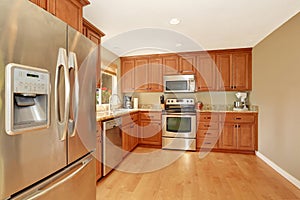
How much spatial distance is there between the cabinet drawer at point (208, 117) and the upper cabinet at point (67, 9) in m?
3.02

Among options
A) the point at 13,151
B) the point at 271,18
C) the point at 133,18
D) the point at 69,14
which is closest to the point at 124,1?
the point at 133,18

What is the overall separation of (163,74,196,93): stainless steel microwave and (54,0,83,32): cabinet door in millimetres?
2741

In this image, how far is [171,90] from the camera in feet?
14.2

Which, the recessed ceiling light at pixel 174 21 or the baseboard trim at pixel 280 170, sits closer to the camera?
the baseboard trim at pixel 280 170

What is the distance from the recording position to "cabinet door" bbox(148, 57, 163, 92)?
176 inches

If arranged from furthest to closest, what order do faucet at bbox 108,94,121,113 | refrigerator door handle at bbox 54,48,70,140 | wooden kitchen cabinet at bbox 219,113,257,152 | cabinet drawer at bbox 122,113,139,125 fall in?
faucet at bbox 108,94,121,113 < wooden kitchen cabinet at bbox 219,113,257,152 < cabinet drawer at bbox 122,113,139,125 < refrigerator door handle at bbox 54,48,70,140

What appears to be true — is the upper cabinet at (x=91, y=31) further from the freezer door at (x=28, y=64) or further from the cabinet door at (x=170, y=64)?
the cabinet door at (x=170, y=64)

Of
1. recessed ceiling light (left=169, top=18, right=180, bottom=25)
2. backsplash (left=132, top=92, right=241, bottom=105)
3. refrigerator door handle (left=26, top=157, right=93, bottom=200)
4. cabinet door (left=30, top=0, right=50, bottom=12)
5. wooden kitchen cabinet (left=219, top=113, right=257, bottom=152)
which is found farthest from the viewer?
backsplash (left=132, top=92, right=241, bottom=105)

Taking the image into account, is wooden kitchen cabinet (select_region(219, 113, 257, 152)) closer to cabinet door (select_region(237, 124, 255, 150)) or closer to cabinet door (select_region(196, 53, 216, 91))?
cabinet door (select_region(237, 124, 255, 150))

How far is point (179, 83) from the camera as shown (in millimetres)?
4270

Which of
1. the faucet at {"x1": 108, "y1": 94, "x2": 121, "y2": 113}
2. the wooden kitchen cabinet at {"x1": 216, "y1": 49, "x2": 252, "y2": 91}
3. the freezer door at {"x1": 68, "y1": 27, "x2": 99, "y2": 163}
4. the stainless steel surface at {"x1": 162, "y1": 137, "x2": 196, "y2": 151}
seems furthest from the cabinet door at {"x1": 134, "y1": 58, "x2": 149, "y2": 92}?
the freezer door at {"x1": 68, "y1": 27, "x2": 99, "y2": 163}

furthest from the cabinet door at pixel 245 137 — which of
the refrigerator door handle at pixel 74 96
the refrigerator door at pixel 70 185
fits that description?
the refrigerator door handle at pixel 74 96

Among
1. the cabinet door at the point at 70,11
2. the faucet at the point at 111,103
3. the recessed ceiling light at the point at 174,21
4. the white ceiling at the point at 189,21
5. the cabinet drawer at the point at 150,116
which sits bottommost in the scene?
the cabinet drawer at the point at 150,116

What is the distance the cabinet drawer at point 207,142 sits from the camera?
3871 millimetres
